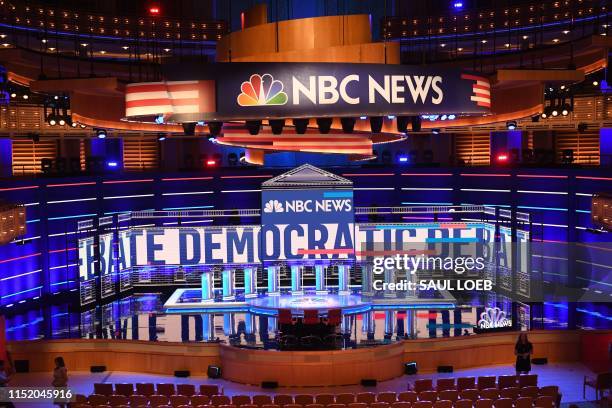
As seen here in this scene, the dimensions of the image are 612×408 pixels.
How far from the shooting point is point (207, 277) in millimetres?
22391

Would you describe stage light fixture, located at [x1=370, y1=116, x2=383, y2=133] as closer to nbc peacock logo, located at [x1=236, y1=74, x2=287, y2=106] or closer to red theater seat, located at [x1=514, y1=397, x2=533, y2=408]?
nbc peacock logo, located at [x1=236, y1=74, x2=287, y2=106]

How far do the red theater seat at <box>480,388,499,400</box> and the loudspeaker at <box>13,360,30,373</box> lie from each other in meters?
9.40

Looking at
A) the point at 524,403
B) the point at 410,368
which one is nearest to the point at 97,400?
the point at 524,403

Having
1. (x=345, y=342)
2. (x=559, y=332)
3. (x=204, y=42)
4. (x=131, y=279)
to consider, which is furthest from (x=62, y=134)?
(x=559, y=332)

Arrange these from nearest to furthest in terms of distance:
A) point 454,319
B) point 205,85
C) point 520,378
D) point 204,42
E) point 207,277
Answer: point 205,85, point 520,378, point 454,319, point 207,277, point 204,42

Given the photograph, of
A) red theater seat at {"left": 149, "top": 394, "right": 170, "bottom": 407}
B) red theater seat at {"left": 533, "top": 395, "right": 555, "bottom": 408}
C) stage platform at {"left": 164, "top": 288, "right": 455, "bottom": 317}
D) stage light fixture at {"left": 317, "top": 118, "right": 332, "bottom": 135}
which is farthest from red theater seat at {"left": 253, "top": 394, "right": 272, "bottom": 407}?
stage platform at {"left": 164, "top": 288, "right": 455, "bottom": 317}

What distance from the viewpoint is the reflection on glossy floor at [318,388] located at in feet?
52.0

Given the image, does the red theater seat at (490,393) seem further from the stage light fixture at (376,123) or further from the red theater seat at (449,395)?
the stage light fixture at (376,123)

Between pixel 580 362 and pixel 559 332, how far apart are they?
76cm

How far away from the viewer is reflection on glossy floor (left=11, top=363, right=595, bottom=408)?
15852 mm

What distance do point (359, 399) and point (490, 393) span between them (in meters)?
2.12

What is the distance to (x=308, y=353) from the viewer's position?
16.2 meters

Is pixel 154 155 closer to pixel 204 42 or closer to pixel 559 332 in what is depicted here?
pixel 204 42

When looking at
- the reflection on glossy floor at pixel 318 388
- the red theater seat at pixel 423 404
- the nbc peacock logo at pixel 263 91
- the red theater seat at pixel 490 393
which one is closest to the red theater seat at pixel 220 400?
the reflection on glossy floor at pixel 318 388
